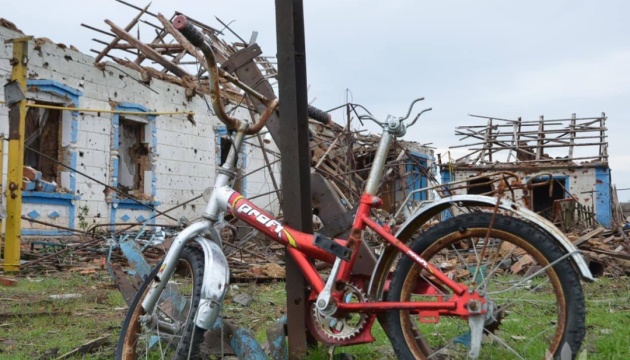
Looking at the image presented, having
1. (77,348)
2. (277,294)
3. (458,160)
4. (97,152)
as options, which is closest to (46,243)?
(97,152)

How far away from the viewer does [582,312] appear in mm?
2385

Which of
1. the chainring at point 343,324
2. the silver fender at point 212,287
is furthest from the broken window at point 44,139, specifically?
the chainring at point 343,324

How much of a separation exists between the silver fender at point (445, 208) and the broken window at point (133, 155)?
1155 cm

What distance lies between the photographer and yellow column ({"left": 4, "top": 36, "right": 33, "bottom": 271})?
817 cm

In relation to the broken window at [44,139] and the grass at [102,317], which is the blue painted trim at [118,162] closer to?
the broken window at [44,139]

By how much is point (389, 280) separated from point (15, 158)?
7067 millimetres

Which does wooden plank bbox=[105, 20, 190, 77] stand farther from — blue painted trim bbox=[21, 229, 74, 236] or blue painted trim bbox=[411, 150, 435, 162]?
blue painted trim bbox=[411, 150, 435, 162]

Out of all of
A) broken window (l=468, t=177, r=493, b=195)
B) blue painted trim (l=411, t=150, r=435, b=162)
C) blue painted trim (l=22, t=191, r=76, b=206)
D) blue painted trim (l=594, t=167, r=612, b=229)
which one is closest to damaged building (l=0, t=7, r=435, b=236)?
blue painted trim (l=22, t=191, r=76, b=206)

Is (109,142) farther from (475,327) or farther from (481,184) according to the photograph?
(475,327)

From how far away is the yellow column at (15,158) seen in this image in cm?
817

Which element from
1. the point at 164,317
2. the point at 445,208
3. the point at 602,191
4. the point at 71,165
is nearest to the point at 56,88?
the point at 71,165

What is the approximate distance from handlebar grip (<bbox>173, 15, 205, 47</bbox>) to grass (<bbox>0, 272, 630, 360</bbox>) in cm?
178

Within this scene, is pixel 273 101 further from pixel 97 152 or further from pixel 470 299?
pixel 97 152

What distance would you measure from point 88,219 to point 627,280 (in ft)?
32.8
